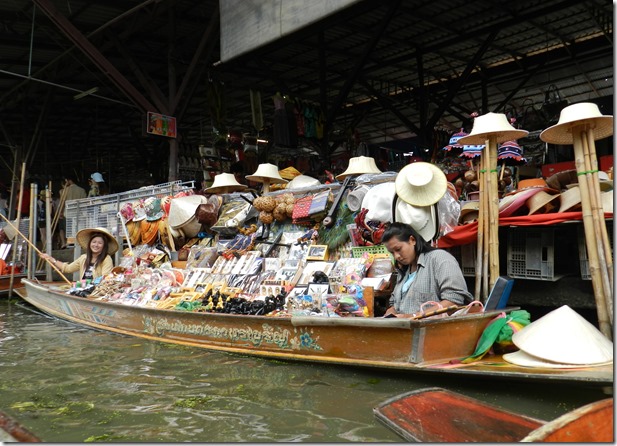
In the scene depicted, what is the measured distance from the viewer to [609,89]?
489 inches

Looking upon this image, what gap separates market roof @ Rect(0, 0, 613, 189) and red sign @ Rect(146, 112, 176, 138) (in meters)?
0.20

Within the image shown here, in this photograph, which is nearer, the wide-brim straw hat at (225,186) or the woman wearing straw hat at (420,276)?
the woman wearing straw hat at (420,276)

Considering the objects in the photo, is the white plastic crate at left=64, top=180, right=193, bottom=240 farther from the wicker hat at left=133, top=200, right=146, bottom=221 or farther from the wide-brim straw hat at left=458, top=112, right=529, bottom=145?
the wide-brim straw hat at left=458, top=112, right=529, bottom=145

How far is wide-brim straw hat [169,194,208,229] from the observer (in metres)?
7.29

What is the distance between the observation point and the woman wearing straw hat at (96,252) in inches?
283

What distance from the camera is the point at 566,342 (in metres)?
3.05

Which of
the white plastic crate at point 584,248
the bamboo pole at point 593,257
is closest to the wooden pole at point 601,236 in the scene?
the bamboo pole at point 593,257

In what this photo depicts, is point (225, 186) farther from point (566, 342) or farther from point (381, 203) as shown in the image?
point (566, 342)

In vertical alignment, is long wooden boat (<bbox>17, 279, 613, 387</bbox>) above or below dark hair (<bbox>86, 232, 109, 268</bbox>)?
below

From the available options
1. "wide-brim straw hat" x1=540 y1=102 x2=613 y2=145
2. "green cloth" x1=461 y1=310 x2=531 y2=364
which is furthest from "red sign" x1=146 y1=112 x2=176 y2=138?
"green cloth" x1=461 y1=310 x2=531 y2=364

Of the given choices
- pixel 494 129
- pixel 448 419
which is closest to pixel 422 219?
pixel 494 129

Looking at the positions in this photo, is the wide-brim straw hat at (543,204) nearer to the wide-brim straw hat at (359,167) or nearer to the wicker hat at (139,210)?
the wide-brim straw hat at (359,167)

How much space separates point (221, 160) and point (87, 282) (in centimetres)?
434

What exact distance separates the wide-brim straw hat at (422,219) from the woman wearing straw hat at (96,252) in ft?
15.4
